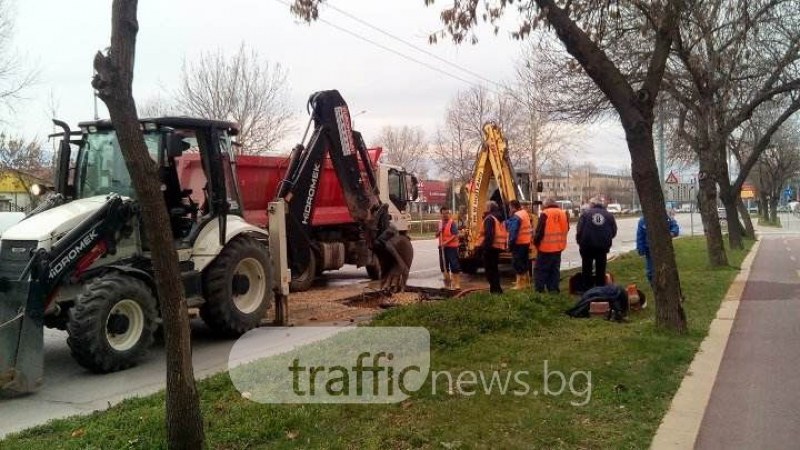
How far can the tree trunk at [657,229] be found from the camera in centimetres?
862

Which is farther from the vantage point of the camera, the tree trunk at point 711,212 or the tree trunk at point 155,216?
the tree trunk at point 711,212

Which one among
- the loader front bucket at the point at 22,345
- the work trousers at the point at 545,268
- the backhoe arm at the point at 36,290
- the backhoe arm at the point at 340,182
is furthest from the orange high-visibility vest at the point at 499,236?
the loader front bucket at the point at 22,345

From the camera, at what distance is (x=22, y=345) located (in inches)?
273

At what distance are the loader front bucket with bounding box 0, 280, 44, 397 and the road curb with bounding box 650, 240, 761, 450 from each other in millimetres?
5757

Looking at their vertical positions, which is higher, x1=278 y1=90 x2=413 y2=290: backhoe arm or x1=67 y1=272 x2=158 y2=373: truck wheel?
x1=278 y1=90 x2=413 y2=290: backhoe arm

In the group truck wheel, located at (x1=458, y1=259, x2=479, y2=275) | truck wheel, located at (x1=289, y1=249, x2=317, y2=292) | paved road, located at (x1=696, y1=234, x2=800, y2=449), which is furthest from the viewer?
truck wheel, located at (x1=458, y1=259, x2=479, y2=275)

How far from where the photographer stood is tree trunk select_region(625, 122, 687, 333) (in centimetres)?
862

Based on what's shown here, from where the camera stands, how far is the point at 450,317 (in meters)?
8.25

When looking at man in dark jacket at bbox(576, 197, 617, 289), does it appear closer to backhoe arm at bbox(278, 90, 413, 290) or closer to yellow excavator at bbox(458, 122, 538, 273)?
yellow excavator at bbox(458, 122, 538, 273)

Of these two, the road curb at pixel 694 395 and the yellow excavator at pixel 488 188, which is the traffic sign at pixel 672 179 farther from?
the road curb at pixel 694 395

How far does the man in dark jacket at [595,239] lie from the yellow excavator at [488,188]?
2468mm

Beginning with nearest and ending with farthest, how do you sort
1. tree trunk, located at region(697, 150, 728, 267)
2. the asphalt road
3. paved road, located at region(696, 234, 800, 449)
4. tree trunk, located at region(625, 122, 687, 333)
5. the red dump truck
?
paved road, located at region(696, 234, 800, 449)
the asphalt road
tree trunk, located at region(625, 122, 687, 333)
the red dump truck
tree trunk, located at region(697, 150, 728, 267)

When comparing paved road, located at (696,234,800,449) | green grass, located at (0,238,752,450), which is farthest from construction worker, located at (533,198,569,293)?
green grass, located at (0,238,752,450)

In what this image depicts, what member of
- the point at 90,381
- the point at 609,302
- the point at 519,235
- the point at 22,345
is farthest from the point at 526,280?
the point at 22,345
